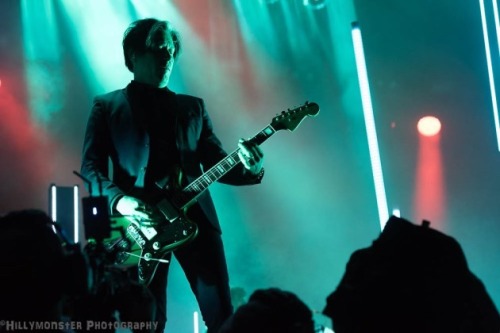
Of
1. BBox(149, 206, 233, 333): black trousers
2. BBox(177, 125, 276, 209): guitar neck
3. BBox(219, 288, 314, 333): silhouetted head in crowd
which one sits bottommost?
BBox(219, 288, 314, 333): silhouetted head in crowd

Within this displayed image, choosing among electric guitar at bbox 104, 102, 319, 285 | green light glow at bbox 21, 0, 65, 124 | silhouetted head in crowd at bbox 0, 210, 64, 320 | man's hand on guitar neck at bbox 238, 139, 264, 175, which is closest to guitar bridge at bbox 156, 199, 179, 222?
electric guitar at bbox 104, 102, 319, 285

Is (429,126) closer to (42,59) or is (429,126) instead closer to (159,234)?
(159,234)

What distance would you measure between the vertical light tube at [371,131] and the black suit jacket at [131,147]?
1.73m

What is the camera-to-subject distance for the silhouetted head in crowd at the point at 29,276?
1.66 metres

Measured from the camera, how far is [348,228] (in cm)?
532

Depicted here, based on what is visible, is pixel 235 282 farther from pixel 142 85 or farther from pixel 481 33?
pixel 481 33

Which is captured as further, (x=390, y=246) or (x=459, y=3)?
(x=459, y=3)

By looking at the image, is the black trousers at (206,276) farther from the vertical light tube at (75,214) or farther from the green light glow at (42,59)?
Answer: the green light glow at (42,59)

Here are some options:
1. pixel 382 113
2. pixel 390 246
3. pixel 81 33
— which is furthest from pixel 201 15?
pixel 390 246

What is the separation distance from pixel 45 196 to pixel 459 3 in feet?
13.3

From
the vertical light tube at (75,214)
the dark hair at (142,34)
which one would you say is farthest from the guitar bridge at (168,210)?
the vertical light tube at (75,214)

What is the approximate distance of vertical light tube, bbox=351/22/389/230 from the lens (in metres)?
4.62

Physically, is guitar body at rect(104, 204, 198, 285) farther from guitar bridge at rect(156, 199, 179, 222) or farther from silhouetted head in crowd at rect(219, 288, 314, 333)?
silhouetted head in crowd at rect(219, 288, 314, 333)

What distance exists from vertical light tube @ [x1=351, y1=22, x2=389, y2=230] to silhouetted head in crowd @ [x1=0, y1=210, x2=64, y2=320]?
3263mm
